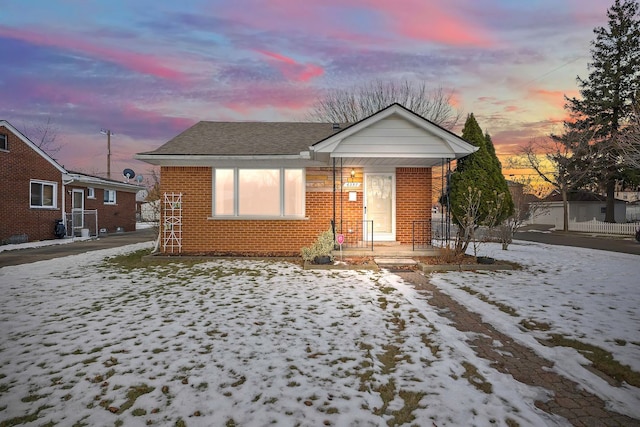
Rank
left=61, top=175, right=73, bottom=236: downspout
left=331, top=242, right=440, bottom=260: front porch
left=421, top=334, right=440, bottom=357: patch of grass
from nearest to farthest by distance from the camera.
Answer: left=421, top=334, right=440, bottom=357: patch of grass, left=331, top=242, right=440, bottom=260: front porch, left=61, top=175, right=73, bottom=236: downspout

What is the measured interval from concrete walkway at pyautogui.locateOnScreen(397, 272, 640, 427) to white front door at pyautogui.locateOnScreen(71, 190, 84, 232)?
2306 centimetres

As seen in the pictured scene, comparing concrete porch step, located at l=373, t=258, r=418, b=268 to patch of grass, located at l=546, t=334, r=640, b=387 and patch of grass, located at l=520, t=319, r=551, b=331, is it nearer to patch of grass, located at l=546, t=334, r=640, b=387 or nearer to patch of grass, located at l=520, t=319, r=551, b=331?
patch of grass, located at l=520, t=319, r=551, b=331

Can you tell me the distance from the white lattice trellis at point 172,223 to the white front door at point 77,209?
12.6 meters

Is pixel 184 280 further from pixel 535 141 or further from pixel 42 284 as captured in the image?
pixel 535 141

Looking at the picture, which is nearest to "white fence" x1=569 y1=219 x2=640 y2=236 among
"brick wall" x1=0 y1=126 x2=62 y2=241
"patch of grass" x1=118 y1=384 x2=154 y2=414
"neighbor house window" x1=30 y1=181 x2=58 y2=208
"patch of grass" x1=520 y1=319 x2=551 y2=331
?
"patch of grass" x1=520 y1=319 x2=551 y2=331

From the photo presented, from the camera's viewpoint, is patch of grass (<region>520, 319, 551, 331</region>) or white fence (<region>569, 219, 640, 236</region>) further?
white fence (<region>569, 219, 640, 236</region>)

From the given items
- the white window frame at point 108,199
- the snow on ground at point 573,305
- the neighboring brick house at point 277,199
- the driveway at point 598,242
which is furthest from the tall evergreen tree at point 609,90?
the white window frame at point 108,199

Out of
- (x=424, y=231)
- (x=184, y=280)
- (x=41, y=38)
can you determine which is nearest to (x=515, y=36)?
(x=424, y=231)

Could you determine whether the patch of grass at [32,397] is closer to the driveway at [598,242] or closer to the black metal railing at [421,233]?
the black metal railing at [421,233]

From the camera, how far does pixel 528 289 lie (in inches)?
287

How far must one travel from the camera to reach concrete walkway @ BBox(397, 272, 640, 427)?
2.78 m

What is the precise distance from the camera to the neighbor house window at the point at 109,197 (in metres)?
24.7

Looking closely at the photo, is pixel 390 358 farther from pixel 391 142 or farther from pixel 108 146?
pixel 108 146

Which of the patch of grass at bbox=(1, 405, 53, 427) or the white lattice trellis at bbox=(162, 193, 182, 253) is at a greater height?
the white lattice trellis at bbox=(162, 193, 182, 253)
